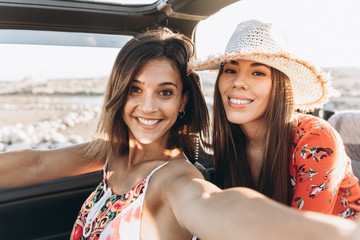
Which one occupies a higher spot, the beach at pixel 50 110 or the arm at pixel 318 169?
the arm at pixel 318 169

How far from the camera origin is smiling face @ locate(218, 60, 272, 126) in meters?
1.65

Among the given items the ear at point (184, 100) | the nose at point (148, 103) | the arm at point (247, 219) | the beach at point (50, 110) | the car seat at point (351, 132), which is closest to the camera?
the arm at point (247, 219)

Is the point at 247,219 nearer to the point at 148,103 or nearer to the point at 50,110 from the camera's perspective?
the point at 148,103

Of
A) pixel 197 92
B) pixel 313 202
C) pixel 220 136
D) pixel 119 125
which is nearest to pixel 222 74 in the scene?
pixel 197 92

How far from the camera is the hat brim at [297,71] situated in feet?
5.01

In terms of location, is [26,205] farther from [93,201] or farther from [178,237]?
[178,237]

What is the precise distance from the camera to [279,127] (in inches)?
65.9

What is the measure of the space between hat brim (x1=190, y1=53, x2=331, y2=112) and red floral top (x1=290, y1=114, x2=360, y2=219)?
0.68ft

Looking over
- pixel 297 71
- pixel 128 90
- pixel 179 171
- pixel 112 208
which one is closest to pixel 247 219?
pixel 179 171

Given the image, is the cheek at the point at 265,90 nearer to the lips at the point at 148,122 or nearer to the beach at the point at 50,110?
the lips at the point at 148,122

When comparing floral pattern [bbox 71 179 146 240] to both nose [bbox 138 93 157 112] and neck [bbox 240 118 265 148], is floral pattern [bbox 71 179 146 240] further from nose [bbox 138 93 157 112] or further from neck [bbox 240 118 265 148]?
neck [bbox 240 118 265 148]

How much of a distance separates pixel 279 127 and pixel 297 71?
1.00 feet

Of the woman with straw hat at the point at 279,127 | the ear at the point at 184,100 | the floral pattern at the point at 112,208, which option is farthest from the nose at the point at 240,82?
the floral pattern at the point at 112,208

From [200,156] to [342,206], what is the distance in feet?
3.09
